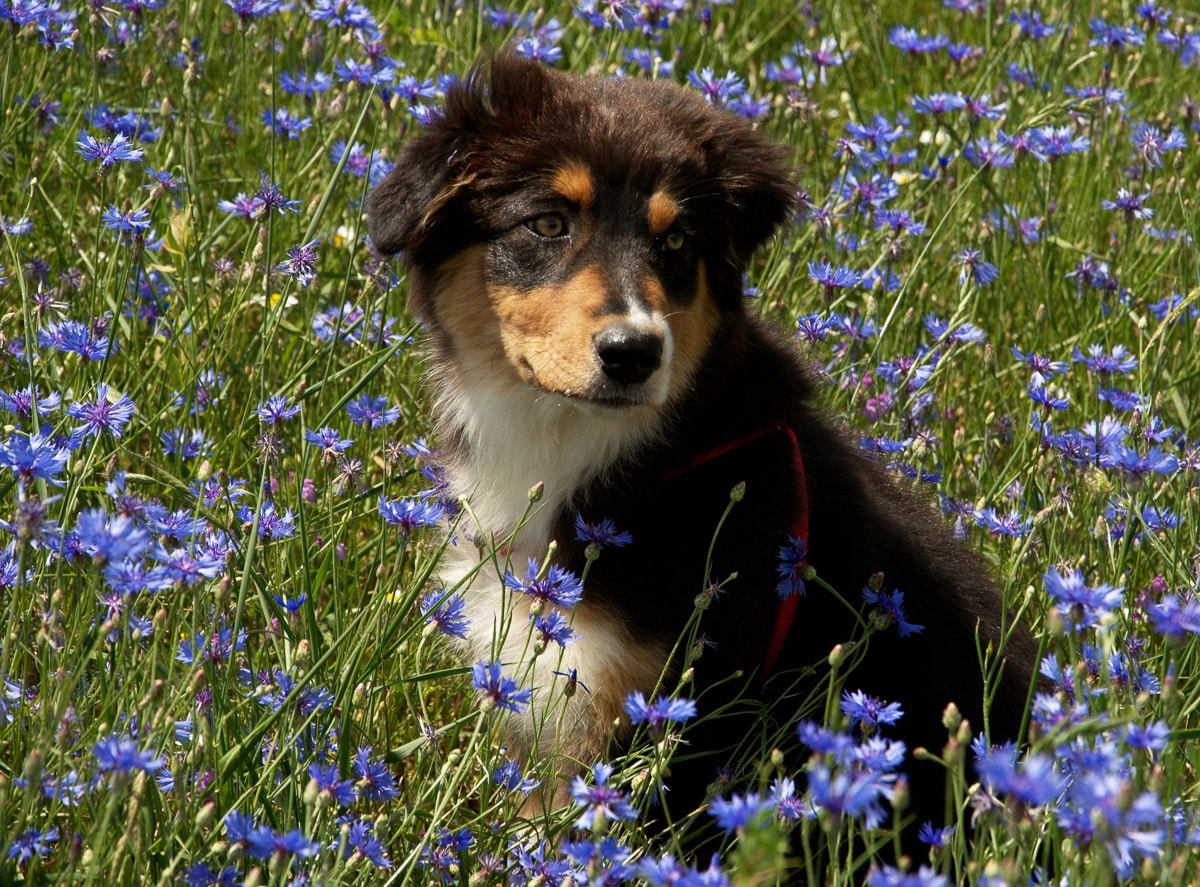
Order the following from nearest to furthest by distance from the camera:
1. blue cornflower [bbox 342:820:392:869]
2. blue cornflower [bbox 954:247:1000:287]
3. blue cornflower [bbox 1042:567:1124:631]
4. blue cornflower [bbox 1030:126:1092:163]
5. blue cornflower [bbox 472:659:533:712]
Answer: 1. blue cornflower [bbox 1042:567:1124:631]
2. blue cornflower [bbox 342:820:392:869]
3. blue cornflower [bbox 472:659:533:712]
4. blue cornflower [bbox 954:247:1000:287]
5. blue cornflower [bbox 1030:126:1092:163]

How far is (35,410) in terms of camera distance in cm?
262

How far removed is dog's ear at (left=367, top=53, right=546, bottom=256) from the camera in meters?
3.42

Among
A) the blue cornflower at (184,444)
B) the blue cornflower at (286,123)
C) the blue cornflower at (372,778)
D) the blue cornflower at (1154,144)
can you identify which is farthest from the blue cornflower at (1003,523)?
the blue cornflower at (286,123)

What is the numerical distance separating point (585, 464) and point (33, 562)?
1345mm

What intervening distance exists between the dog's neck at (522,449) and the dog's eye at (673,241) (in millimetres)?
414

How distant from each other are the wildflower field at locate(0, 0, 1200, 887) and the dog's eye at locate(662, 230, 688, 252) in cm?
54

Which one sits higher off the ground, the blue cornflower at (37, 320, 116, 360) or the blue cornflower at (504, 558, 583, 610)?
the blue cornflower at (37, 320, 116, 360)

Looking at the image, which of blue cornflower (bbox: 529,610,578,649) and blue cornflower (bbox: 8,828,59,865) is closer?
blue cornflower (bbox: 8,828,59,865)

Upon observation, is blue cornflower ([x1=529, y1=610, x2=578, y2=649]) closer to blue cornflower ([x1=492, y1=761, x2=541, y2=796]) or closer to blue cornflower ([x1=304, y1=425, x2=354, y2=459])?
blue cornflower ([x1=492, y1=761, x2=541, y2=796])

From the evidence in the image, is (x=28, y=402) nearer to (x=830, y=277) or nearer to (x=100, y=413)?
(x=100, y=413)

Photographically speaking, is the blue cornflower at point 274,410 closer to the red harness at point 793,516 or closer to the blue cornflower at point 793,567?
the red harness at point 793,516

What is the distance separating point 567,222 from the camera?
3.39m

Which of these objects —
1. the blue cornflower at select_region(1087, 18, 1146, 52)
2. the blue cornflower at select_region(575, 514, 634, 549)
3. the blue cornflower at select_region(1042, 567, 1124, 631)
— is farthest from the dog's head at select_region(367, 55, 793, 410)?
the blue cornflower at select_region(1087, 18, 1146, 52)

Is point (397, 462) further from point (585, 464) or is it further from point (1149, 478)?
point (1149, 478)
